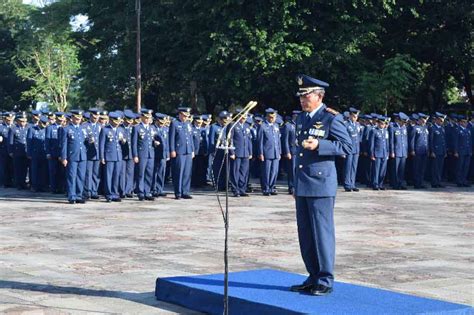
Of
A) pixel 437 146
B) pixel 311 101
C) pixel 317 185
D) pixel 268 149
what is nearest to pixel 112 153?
pixel 268 149

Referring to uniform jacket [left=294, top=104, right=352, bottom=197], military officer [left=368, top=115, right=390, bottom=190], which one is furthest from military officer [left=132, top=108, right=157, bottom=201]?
uniform jacket [left=294, top=104, right=352, bottom=197]

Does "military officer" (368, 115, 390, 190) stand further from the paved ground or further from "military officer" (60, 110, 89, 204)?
"military officer" (60, 110, 89, 204)

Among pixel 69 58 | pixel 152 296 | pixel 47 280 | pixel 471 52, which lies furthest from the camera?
pixel 69 58

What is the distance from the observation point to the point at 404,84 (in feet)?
100

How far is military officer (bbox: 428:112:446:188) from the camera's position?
24.0m

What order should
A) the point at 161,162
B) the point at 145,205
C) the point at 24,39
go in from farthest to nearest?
the point at 24,39
the point at 161,162
the point at 145,205

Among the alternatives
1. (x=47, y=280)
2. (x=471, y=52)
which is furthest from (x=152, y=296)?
(x=471, y=52)

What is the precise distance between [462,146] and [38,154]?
10975 mm

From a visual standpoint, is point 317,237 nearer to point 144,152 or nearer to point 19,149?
point 144,152

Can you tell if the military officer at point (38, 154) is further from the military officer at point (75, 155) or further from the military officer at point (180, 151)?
the military officer at point (180, 151)

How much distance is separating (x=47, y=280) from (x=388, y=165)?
1544 centimetres

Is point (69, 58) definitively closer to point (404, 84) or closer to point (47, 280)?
point (404, 84)

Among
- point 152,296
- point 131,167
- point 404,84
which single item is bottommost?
point 152,296

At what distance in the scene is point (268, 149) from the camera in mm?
21281
